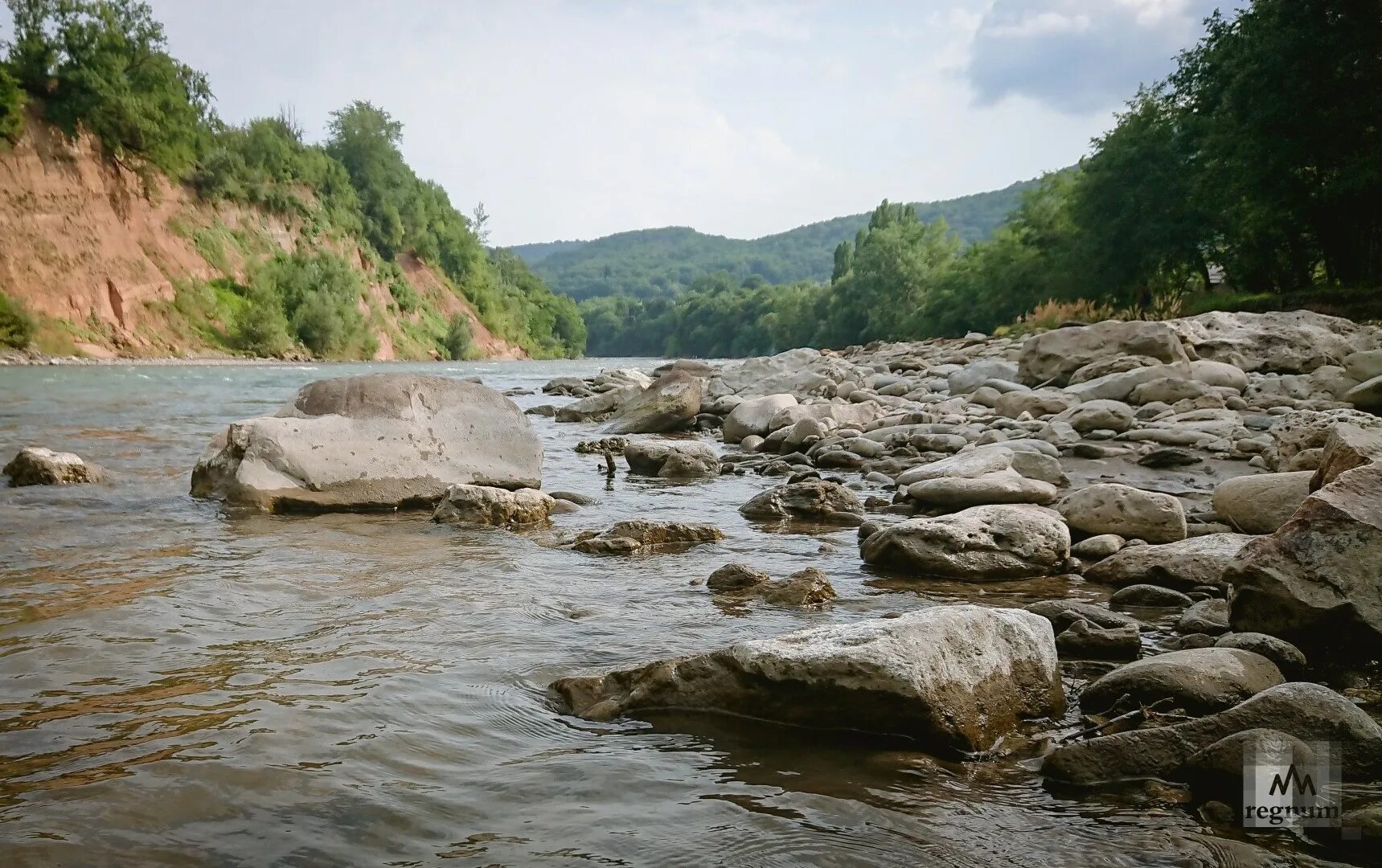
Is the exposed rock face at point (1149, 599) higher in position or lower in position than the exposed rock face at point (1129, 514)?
lower

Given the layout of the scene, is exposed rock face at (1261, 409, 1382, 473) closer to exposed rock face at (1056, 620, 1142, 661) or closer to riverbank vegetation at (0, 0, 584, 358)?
exposed rock face at (1056, 620, 1142, 661)

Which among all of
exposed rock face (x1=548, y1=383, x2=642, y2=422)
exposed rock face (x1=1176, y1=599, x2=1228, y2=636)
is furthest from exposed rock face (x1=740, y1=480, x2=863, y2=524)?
exposed rock face (x1=548, y1=383, x2=642, y2=422)

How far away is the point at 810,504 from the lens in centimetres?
647

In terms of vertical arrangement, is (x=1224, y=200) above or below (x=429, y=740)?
above

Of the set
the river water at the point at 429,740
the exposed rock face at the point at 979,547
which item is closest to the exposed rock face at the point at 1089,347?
the exposed rock face at the point at 979,547

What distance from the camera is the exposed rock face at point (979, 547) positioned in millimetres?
4680

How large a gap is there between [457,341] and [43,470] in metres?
70.2

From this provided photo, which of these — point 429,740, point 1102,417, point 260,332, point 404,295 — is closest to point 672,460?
point 1102,417

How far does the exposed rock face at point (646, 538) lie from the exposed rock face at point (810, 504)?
854mm

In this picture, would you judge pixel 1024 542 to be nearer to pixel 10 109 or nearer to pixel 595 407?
pixel 595 407

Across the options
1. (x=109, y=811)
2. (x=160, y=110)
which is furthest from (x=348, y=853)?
(x=160, y=110)

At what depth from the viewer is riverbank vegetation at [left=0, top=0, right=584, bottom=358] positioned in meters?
Answer: 46.6

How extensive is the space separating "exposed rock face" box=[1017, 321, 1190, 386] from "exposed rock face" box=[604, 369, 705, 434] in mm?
5125

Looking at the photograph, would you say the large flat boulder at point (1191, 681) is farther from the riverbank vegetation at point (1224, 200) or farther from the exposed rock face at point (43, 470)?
the riverbank vegetation at point (1224, 200)
